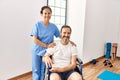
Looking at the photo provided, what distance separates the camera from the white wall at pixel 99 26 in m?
3.77

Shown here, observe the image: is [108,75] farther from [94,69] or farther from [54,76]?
[54,76]

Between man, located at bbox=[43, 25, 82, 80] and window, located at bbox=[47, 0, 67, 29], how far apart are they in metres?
1.51

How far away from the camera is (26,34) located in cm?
289

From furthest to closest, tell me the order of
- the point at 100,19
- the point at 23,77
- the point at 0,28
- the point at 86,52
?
1. the point at 100,19
2. the point at 86,52
3. the point at 23,77
4. the point at 0,28

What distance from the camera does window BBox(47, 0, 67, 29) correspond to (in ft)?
11.5

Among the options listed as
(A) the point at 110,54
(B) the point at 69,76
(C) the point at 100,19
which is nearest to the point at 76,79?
(B) the point at 69,76

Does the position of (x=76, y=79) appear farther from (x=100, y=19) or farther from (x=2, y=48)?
(x=100, y=19)

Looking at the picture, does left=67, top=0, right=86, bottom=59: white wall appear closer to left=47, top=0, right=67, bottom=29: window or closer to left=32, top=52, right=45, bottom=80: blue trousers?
left=47, top=0, right=67, bottom=29: window

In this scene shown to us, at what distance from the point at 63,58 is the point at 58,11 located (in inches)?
70.1

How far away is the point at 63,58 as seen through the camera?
2066 millimetres

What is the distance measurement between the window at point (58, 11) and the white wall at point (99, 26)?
528 millimetres

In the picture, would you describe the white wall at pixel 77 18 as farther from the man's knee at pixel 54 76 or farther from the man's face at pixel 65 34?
the man's knee at pixel 54 76

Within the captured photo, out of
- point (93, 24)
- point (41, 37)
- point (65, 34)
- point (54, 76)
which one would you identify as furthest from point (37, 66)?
point (93, 24)

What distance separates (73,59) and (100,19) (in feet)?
8.27
